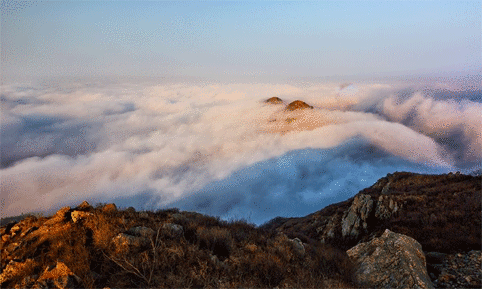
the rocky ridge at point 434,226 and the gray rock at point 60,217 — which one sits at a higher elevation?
the gray rock at point 60,217

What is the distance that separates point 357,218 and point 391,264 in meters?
13.4

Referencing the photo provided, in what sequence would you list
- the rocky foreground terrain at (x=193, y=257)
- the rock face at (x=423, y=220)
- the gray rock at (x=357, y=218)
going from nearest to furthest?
the rocky foreground terrain at (x=193, y=257), the rock face at (x=423, y=220), the gray rock at (x=357, y=218)

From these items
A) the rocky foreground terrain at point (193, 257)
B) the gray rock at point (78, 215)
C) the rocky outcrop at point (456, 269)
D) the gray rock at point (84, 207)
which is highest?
the gray rock at point (78, 215)

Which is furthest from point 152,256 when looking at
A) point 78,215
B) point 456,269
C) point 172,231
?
point 456,269

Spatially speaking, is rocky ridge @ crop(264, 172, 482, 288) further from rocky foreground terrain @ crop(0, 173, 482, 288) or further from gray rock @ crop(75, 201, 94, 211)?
gray rock @ crop(75, 201, 94, 211)

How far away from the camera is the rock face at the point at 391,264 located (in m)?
7.88

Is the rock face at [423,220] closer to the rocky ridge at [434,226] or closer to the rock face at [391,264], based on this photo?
the rocky ridge at [434,226]

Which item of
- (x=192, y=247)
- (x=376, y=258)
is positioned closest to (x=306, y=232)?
(x=376, y=258)

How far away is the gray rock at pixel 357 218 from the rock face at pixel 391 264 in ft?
37.1

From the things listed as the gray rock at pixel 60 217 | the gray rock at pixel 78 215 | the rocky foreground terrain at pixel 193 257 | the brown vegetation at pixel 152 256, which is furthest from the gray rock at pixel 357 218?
the gray rock at pixel 60 217

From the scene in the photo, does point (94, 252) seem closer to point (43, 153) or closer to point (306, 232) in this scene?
point (306, 232)

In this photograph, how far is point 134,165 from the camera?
7849 inches

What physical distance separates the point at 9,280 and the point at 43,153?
242 m

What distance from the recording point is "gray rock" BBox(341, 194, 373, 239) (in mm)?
20328
